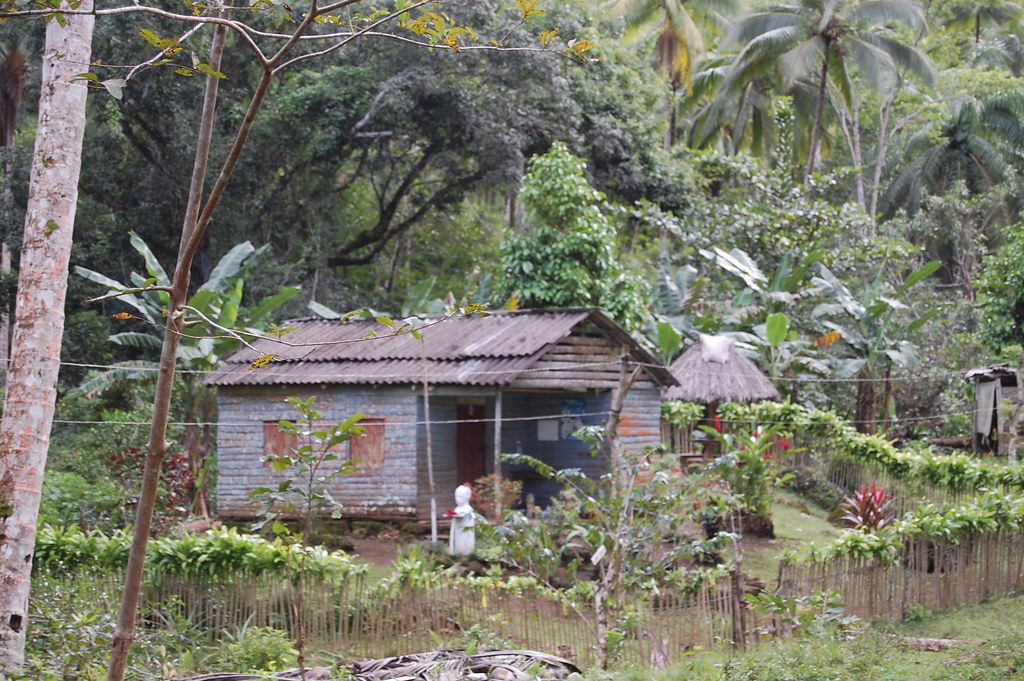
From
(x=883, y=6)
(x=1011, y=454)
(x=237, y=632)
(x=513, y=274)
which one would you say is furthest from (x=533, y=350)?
(x=883, y=6)

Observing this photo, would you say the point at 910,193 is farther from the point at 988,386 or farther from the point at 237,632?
the point at 237,632

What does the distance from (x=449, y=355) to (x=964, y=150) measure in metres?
23.6

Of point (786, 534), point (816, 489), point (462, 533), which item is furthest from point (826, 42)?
point (462, 533)

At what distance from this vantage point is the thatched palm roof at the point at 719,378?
1769 centimetres

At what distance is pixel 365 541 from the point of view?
45.8 ft

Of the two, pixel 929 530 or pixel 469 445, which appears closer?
pixel 929 530

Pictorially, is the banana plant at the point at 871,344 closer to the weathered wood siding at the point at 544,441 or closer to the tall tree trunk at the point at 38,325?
the weathered wood siding at the point at 544,441

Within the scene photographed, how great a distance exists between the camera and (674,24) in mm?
26609

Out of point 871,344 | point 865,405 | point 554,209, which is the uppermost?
point 554,209

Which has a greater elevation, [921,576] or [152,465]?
[152,465]

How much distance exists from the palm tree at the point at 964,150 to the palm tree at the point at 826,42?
5251mm

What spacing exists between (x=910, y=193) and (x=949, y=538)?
2517 cm

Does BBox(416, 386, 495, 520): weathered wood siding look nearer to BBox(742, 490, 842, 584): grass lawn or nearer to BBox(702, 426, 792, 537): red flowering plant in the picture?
BBox(702, 426, 792, 537): red flowering plant

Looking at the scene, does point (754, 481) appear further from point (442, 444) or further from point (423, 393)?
point (423, 393)
